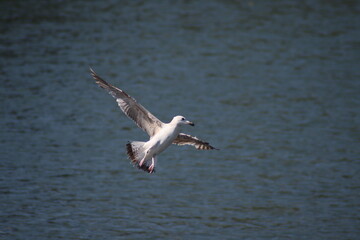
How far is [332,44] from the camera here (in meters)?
26.3

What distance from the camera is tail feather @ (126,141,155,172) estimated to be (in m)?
11.0

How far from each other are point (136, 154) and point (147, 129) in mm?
595

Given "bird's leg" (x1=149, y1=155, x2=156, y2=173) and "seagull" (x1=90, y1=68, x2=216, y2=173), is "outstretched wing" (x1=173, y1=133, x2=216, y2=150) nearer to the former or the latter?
"seagull" (x1=90, y1=68, x2=216, y2=173)

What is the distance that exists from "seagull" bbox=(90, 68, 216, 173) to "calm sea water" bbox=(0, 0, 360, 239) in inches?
95.5

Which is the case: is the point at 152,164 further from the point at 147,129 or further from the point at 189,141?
the point at 189,141

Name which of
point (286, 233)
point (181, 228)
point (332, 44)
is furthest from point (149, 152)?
point (332, 44)

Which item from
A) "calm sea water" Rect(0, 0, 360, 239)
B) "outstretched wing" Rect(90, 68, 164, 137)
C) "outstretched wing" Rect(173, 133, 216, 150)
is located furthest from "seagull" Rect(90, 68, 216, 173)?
"calm sea water" Rect(0, 0, 360, 239)

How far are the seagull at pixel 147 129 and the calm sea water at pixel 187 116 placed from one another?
2426 millimetres

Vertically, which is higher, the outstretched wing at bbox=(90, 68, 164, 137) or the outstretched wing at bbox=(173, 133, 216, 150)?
the outstretched wing at bbox=(90, 68, 164, 137)

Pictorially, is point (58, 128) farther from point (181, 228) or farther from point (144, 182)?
point (181, 228)

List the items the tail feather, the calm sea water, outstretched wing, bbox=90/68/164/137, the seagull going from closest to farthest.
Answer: the seagull, the tail feather, outstretched wing, bbox=90/68/164/137, the calm sea water

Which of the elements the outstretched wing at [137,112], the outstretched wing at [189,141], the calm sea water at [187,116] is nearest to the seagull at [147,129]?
the outstretched wing at [137,112]

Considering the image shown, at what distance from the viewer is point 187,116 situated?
1958 cm

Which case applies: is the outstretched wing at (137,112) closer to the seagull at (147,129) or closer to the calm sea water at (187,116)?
the seagull at (147,129)
